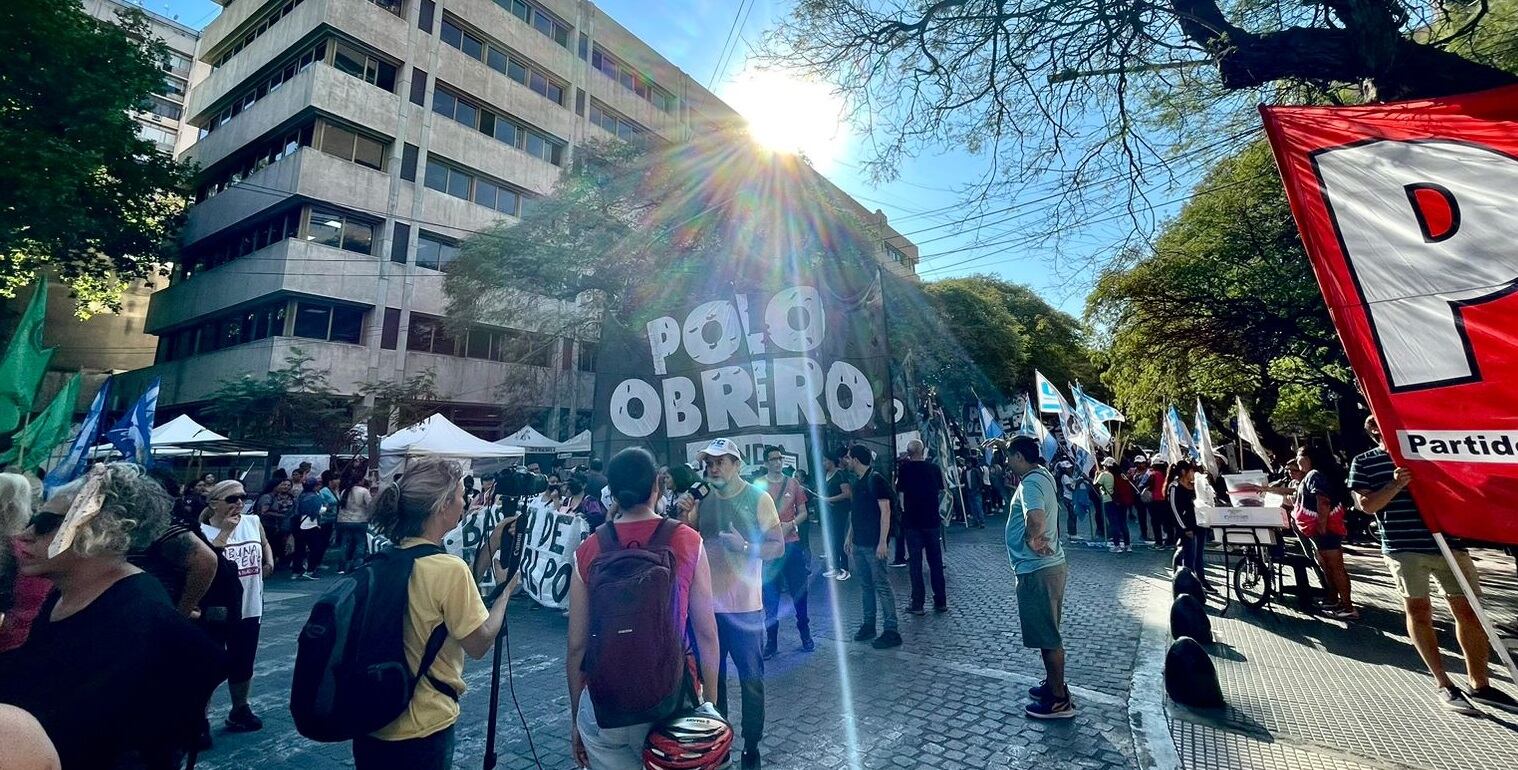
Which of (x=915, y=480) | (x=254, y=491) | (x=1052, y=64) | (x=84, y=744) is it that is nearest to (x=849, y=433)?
(x=915, y=480)

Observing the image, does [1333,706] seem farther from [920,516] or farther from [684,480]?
[684,480]

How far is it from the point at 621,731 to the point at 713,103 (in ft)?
146

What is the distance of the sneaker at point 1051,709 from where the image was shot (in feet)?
13.4

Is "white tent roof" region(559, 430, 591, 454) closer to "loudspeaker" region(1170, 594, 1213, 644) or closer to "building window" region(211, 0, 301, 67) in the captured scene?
"loudspeaker" region(1170, 594, 1213, 644)

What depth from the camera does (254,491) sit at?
22.0 metres

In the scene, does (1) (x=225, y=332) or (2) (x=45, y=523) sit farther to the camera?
(1) (x=225, y=332)

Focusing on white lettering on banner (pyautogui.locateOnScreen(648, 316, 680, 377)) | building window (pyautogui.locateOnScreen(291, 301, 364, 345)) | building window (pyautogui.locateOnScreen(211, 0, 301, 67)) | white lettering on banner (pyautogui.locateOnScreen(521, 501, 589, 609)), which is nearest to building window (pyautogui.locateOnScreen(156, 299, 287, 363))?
building window (pyautogui.locateOnScreen(291, 301, 364, 345))

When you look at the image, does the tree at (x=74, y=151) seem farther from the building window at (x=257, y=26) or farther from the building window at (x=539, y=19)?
the building window at (x=539, y=19)

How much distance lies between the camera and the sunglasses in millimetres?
2625

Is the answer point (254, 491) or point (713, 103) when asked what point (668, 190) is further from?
point (713, 103)

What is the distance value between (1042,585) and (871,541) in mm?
2256

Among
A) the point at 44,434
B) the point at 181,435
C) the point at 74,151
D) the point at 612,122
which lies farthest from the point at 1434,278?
the point at 612,122

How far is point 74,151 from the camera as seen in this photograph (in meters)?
17.9

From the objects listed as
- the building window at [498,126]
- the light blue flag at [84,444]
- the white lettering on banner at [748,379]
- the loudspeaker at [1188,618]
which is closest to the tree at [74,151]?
the building window at [498,126]
